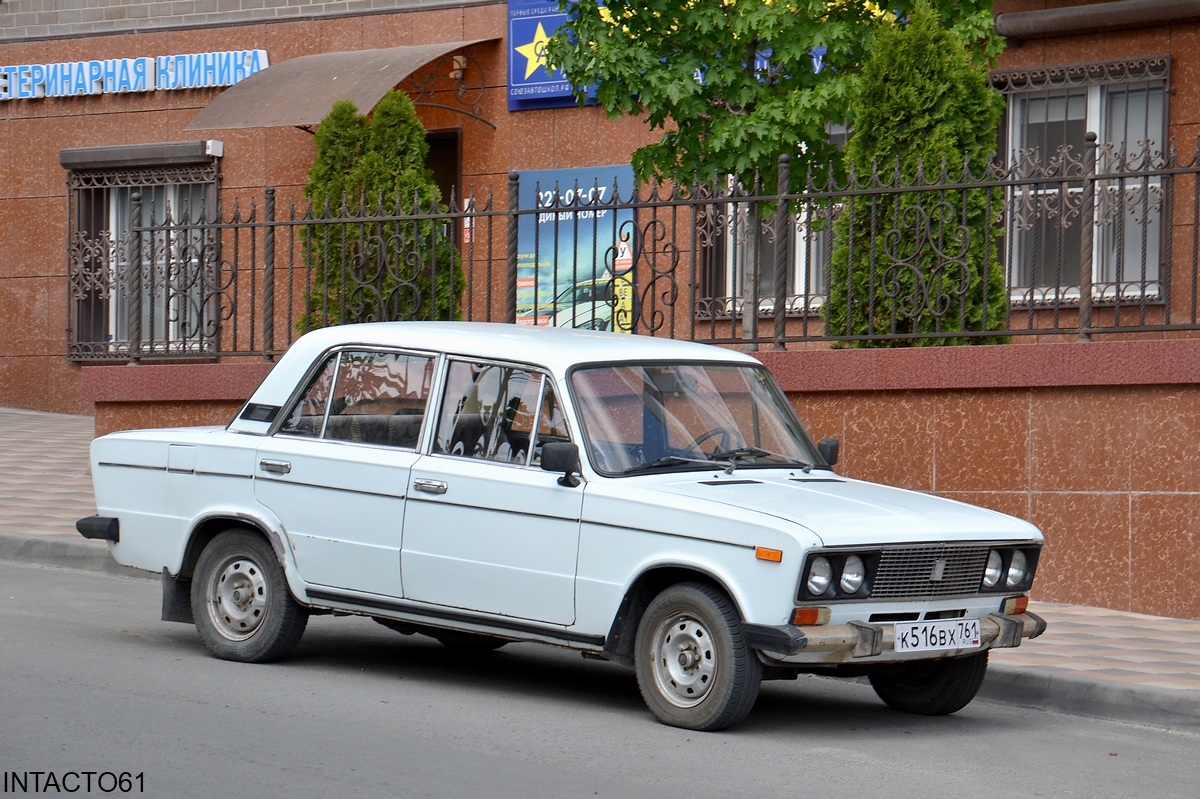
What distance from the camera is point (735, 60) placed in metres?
11.8

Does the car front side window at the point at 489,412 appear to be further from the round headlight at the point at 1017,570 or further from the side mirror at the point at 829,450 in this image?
the round headlight at the point at 1017,570

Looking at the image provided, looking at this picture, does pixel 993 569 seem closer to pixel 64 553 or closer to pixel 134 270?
pixel 64 553

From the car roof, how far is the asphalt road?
1.48 m

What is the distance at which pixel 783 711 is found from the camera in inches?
287

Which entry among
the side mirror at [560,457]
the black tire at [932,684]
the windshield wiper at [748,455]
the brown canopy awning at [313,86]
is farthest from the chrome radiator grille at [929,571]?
the brown canopy awning at [313,86]

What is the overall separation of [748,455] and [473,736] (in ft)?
6.32

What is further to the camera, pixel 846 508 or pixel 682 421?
pixel 682 421

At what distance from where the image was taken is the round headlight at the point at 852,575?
21.0 ft

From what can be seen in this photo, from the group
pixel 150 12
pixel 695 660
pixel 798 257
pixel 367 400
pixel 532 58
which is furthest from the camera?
pixel 150 12

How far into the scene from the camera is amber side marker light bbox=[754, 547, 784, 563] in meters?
6.25

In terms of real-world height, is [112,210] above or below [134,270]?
above

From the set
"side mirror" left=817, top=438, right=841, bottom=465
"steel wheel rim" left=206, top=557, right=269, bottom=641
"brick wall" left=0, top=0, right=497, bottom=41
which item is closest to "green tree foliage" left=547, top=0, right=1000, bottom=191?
"side mirror" left=817, top=438, right=841, bottom=465

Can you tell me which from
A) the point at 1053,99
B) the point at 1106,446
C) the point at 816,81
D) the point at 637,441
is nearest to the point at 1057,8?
the point at 1053,99

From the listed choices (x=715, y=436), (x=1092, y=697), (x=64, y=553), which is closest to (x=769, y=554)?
(x=715, y=436)
